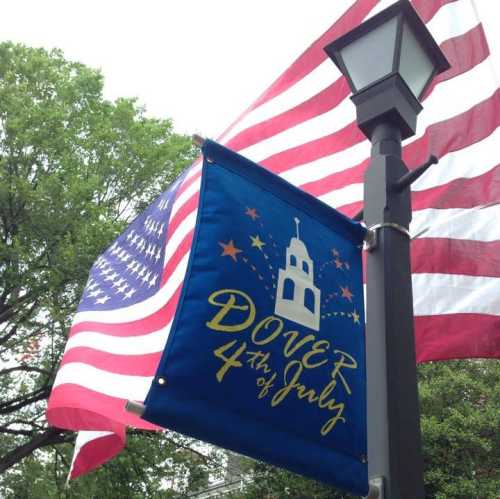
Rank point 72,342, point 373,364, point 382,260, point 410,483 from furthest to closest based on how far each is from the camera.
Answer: point 72,342, point 382,260, point 373,364, point 410,483

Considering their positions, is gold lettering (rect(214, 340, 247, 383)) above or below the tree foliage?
below

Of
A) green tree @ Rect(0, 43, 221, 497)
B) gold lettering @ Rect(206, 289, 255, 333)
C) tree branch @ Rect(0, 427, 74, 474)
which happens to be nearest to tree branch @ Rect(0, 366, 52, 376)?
green tree @ Rect(0, 43, 221, 497)

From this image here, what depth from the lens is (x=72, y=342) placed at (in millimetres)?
5723

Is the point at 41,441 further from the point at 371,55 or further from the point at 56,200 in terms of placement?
the point at 371,55

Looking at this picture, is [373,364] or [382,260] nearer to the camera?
[373,364]

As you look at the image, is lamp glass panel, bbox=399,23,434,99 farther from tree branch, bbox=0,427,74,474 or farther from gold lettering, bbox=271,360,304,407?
tree branch, bbox=0,427,74,474

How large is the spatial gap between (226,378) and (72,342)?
343 centimetres

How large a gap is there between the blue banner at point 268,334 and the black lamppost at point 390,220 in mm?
247

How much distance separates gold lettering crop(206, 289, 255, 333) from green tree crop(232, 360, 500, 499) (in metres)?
14.5

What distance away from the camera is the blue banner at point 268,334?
101 inches

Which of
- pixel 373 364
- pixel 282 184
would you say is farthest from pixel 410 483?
pixel 282 184

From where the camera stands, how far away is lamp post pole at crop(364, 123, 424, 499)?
2615mm

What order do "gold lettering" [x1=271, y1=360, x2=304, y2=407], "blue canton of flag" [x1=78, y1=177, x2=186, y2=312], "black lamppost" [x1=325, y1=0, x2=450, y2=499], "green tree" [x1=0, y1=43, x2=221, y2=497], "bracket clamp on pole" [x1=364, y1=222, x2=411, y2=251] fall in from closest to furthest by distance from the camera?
1. "black lamppost" [x1=325, y1=0, x2=450, y2=499]
2. "gold lettering" [x1=271, y1=360, x2=304, y2=407]
3. "bracket clamp on pole" [x1=364, y1=222, x2=411, y2=251]
4. "blue canton of flag" [x1=78, y1=177, x2=186, y2=312]
5. "green tree" [x1=0, y1=43, x2=221, y2=497]

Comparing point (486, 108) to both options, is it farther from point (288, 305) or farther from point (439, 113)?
point (288, 305)
